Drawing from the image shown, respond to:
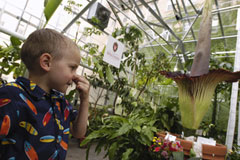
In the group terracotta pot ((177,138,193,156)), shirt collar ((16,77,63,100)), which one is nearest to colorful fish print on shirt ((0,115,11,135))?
shirt collar ((16,77,63,100))

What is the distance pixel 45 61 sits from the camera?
1.83 ft

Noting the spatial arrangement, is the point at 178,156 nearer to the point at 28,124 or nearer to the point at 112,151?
the point at 112,151

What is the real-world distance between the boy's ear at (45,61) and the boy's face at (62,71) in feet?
0.04

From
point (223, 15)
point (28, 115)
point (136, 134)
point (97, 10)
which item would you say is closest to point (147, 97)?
point (136, 134)

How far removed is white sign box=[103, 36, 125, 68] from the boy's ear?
894 millimetres

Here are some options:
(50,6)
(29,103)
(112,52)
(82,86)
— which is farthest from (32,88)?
(112,52)

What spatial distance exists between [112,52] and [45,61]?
0.99 m

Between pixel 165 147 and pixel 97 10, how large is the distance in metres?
1.95

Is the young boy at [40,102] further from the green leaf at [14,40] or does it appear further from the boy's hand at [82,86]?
the green leaf at [14,40]

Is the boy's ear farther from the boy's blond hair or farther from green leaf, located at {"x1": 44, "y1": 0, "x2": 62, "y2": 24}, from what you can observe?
green leaf, located at {"x1": 44, "y1": 0, "x2": 62, "y2": 24}

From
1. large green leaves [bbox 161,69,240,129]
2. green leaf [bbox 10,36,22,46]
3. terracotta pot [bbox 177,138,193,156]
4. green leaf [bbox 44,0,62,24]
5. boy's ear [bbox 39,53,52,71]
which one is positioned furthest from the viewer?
green leaf [bbox 10,36,22,46]

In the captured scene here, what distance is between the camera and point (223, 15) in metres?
4.34

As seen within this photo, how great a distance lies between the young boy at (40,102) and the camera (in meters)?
0.47

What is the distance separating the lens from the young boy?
1.56ft
